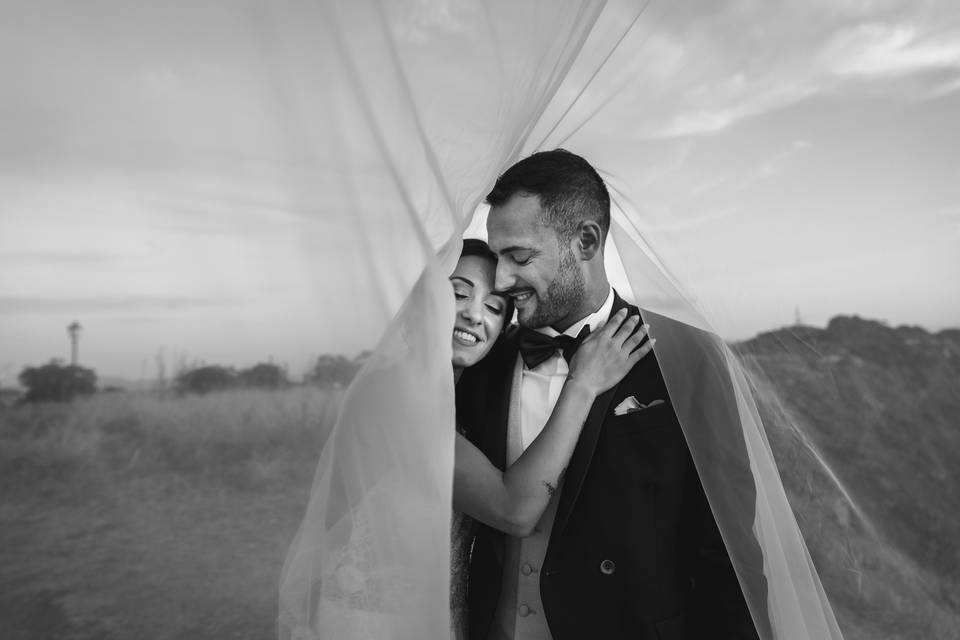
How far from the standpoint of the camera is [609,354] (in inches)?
63.4

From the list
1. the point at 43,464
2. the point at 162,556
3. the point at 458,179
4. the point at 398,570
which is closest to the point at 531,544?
the point at 398,570

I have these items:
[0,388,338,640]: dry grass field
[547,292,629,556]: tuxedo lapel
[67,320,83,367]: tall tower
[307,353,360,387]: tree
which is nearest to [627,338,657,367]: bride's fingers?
[547,292,629,556]: tuxedo lapel

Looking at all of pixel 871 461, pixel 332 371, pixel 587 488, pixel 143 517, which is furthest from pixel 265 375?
pixel 143 517

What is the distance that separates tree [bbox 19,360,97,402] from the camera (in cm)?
347

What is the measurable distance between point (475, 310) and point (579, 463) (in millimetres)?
486

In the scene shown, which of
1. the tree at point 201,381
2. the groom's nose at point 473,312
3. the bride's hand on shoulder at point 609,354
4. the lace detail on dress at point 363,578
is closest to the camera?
the lace detail on dress at point 363,578

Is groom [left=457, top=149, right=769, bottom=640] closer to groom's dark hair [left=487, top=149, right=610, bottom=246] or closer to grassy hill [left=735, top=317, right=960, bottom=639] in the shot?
groom's dark hair [left=487, top=149, right=610, bottom=246]

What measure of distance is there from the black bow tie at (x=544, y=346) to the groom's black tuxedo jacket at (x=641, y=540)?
0.17 metres

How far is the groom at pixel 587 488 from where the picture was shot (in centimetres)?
150

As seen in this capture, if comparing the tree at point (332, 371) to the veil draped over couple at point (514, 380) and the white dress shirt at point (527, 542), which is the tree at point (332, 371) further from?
the white dress shirt at point (527, 542)

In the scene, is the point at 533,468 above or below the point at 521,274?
below

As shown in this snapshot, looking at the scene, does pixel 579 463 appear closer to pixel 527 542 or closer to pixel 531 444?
pixel 531 444

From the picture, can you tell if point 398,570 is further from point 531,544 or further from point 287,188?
point 287,188

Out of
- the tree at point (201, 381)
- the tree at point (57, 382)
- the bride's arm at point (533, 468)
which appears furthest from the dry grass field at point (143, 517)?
the bride's arm at point (533, 468)
